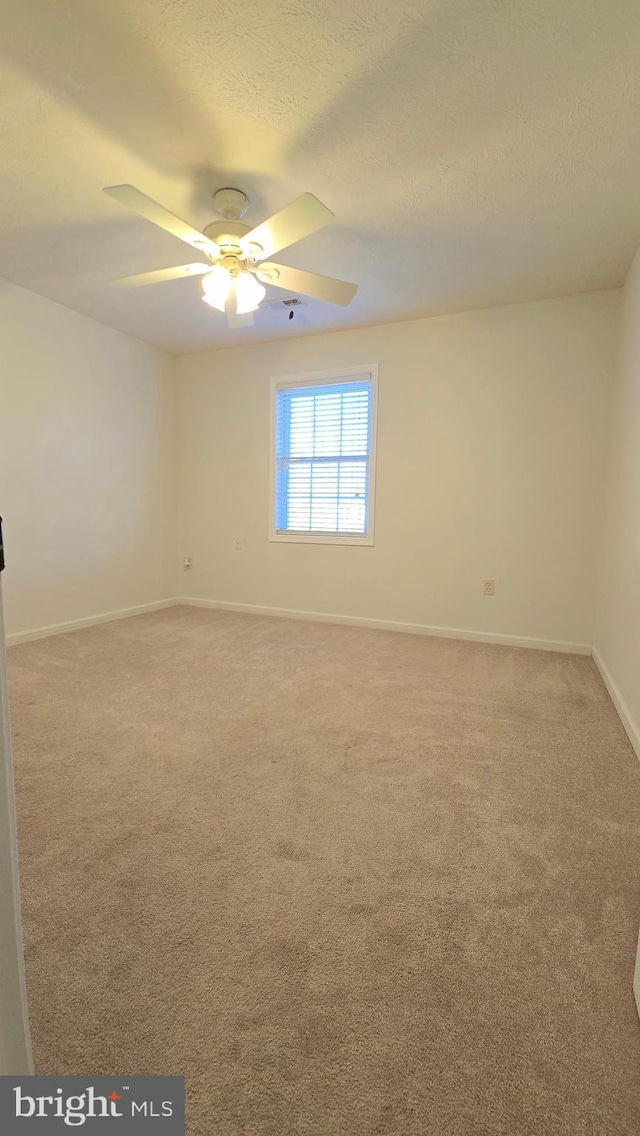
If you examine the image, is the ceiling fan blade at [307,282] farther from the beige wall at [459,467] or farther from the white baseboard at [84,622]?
the white baseboard at [84,622]

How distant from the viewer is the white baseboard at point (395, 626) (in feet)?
11.4

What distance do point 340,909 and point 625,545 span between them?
228 cm

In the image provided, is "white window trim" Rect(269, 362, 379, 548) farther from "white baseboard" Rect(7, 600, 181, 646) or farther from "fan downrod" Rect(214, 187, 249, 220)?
"fan downrod" Rect(214, 187, 249, 220)

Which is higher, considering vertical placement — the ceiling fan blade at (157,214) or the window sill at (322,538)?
the ceiling fan blade at (157,214)

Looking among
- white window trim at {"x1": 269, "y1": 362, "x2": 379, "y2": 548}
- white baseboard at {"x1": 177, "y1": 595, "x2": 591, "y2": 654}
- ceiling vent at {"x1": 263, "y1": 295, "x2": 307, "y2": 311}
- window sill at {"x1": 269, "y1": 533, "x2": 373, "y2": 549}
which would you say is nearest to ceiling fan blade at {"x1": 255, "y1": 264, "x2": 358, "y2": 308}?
ceiling vent at {"x1": 263, "y1": 295, "x2": 307, "y2": 311}

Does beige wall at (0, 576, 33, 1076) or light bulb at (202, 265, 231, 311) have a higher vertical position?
light bulb at (202, 265, 231, 311)

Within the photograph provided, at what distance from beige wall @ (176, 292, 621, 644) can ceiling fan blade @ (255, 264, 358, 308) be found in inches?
61.1

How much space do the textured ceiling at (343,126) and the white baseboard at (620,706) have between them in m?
2.36

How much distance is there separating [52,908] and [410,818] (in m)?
1.01

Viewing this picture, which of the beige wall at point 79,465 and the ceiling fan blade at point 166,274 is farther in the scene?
the beige wall at point 79,465

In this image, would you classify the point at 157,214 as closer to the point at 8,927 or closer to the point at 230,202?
the point at 230,202

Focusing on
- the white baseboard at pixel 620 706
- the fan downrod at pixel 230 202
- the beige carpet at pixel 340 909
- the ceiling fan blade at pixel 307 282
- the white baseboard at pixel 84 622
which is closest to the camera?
the beige carpet at pixel 340 909

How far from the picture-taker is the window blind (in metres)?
4.02

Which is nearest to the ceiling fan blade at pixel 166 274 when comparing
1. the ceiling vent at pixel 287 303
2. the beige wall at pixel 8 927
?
the ceiling vent at pixel 287 303
